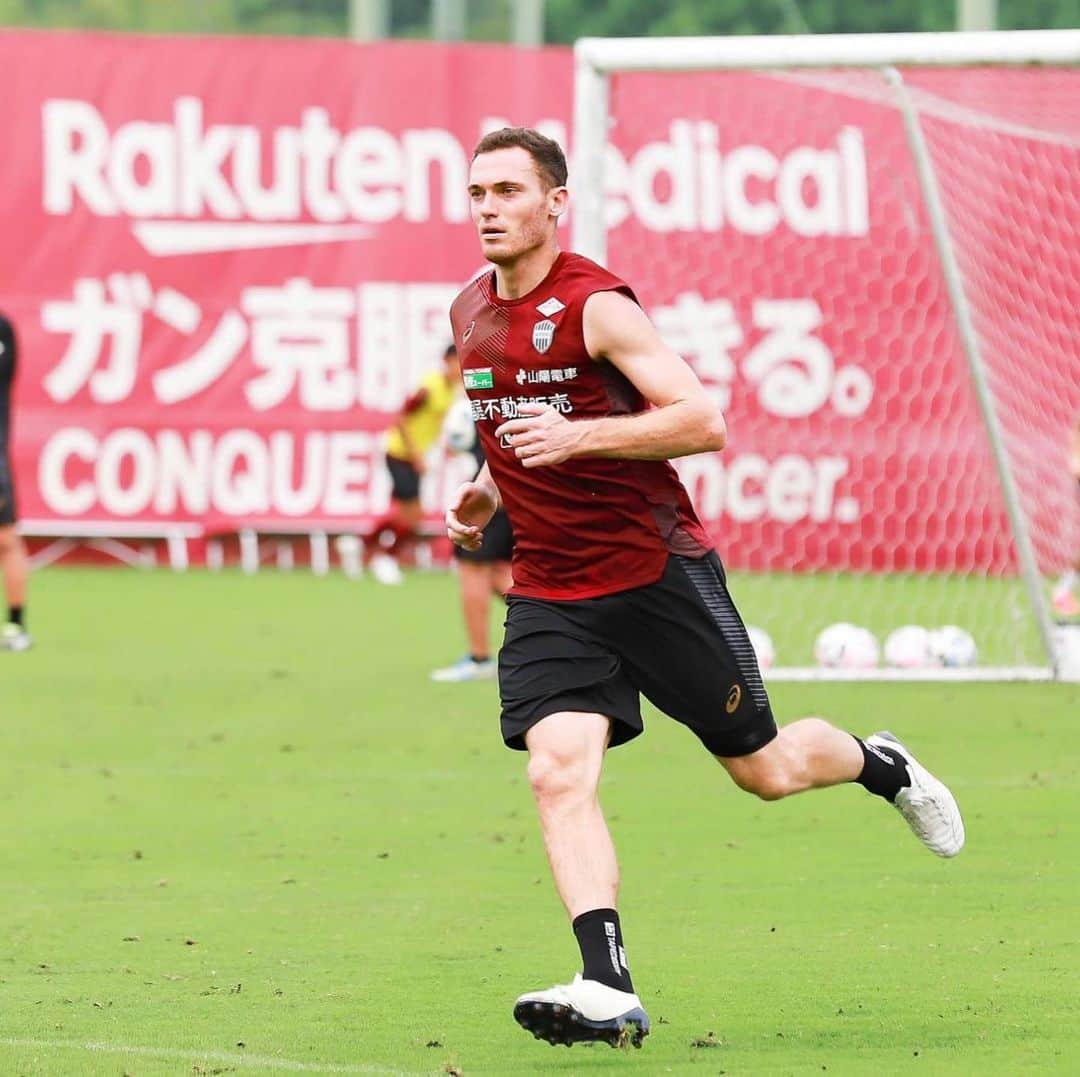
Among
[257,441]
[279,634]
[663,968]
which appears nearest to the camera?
[663,968]

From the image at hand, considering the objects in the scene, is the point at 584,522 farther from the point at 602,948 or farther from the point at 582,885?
the point at 602,948

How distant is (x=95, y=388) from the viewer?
2003cm

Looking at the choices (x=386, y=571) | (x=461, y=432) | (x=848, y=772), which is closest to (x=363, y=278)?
(x=386, y=571)

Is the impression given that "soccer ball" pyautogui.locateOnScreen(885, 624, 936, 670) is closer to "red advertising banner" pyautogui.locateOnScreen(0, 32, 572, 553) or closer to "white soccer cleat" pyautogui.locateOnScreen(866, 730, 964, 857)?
"white soccer cleat" pyautogui.locateOnScreen(866, 730, 964, 857)

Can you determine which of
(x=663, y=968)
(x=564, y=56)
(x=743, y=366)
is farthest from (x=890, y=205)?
(x=663, y=968)

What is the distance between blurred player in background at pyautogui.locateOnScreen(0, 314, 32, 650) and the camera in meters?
13.9

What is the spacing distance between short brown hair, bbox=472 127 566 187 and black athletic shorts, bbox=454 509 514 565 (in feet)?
21.3

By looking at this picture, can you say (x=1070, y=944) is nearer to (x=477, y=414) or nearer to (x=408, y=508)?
(x=477, y=414)

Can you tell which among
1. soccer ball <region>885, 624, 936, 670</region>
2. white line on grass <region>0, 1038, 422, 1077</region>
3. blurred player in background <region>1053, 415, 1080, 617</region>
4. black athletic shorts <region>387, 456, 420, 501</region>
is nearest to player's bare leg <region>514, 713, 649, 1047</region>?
white line on grass <region>0, 1038, 422, 1077</region>

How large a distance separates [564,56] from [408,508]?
14.9 feet

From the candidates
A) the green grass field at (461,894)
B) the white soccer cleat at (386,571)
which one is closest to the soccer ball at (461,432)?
the green grass field at (461,894)

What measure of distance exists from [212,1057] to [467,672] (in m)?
7.55

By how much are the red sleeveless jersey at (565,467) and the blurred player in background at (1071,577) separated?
1075cm

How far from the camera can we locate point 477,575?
1221cm
